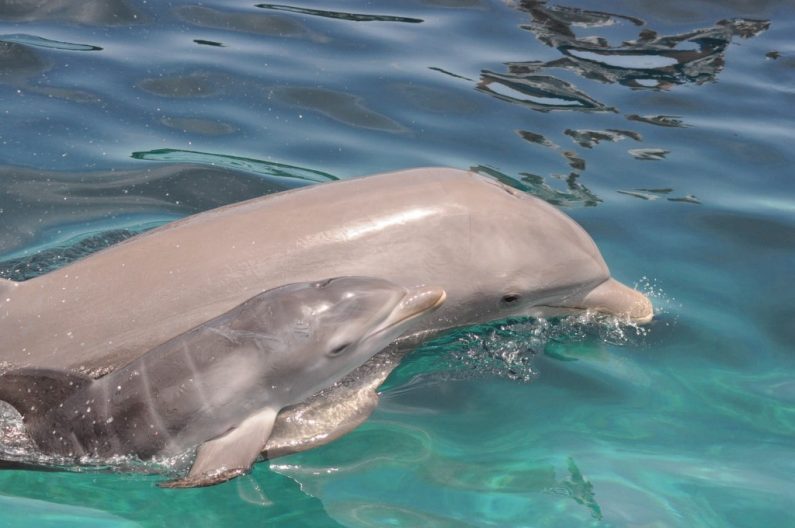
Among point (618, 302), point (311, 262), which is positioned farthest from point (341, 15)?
point (311, 262)

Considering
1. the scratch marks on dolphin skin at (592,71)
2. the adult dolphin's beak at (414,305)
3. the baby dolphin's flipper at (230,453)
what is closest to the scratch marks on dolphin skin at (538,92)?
the scratch marks on dolphin skin at (592,71)

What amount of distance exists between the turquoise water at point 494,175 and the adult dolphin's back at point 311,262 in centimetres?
57

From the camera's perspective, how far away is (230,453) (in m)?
6.47

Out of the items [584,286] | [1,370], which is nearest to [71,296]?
[1,370]

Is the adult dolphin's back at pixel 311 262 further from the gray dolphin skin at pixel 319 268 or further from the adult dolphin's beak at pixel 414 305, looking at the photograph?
the adult dolphin's beak at pixel 414 305

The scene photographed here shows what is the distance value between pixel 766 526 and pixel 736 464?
0.63 meters

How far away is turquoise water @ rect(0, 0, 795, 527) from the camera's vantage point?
6.90 meters

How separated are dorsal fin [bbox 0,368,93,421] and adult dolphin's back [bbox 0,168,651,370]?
0.37 ft

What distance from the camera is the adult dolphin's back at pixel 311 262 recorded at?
7.02 meters

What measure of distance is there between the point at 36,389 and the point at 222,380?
112cm

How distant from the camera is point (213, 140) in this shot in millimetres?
11695

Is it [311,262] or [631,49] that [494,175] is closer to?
[311,262]

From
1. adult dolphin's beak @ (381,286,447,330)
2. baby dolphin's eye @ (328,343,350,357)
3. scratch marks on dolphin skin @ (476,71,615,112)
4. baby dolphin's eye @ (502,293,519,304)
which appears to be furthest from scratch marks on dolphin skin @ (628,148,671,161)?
baby dolphin's eye @ (328,343,350,357)

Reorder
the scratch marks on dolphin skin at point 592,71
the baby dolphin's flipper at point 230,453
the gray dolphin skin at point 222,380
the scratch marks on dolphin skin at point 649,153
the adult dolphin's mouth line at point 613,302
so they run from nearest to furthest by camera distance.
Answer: the baby dolphin's flipper at point 230,453
the gray dolphin skin at point 222,380
the adult dolphin's mouth line at point 613,302
the scratch marks on dolphin skin at point 592,71
the scratch marks on dolphin skin at point 649,153
